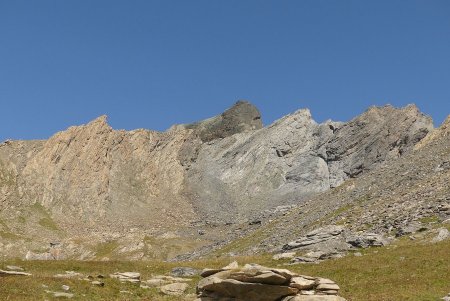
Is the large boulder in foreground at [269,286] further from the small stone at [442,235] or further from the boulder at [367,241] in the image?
the boulder at [367,241]

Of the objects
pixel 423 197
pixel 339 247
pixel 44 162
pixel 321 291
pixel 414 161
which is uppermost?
pixel 44 162

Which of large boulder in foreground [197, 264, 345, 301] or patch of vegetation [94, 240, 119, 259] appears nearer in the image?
large boulder in foreground [197, 264, 345, 301]

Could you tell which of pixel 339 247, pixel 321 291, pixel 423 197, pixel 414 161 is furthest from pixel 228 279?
pixel 414 161

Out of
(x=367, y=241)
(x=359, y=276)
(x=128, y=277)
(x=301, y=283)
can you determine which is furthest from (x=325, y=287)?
(x=367, y=241)

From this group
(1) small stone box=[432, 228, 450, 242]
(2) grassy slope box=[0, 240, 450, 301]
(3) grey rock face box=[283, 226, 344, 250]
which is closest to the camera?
(2) grassy slope box=[0, 240, 450, 301]

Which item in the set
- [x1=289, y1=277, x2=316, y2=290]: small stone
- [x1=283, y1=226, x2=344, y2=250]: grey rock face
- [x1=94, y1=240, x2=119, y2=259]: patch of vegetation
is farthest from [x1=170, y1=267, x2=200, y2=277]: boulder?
[x1=94, y1=240, x2=119, y2=259]: patch of vegetation

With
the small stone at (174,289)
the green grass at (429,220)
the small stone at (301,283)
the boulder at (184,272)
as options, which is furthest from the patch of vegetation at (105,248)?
the small stone at (301,283)

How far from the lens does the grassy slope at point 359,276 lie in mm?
30438

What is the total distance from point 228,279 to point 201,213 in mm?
161694

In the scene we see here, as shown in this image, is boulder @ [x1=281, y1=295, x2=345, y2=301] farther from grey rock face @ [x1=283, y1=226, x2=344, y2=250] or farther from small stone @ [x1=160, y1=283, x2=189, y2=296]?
grey rock face @ [x1=283, y1=226, x2=344, y2=250]

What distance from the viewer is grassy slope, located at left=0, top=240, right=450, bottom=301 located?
30438 mm

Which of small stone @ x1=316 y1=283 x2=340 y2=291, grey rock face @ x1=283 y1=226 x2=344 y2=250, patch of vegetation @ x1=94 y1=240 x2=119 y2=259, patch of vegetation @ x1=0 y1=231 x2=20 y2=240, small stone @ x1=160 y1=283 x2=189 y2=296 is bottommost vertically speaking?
small stone @ x1=316 y1=283 x2=340 y2=291

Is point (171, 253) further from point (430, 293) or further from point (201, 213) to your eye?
point (430, 293)

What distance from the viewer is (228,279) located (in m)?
26.7
